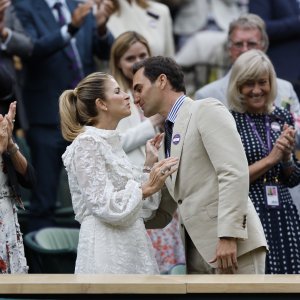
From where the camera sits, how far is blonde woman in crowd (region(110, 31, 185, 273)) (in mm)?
7523

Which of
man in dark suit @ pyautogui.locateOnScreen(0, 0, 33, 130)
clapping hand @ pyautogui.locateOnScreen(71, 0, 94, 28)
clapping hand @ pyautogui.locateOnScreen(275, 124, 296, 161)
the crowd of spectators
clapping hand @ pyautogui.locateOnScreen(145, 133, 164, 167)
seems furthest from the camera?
clapping hand @ pyautogui.locateOnScreen(71, 0, 94, 28)

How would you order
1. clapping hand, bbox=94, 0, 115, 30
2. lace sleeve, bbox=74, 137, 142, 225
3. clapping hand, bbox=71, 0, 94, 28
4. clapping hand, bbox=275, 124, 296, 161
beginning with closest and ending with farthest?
lace sleeve, bbox=74, 137, 142, 225 → clapping hand, bbox=275, 124, 296, 161 → clapping hand, bbox=71, 0, 94, 28 → clapping hand, bbox=94, 0, 115, 30

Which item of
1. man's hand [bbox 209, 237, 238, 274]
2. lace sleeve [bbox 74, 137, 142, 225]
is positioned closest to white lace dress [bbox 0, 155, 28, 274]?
lace sleeve [bbox 74, 137, 142, 225]

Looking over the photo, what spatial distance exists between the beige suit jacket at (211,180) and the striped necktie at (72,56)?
2.81 m

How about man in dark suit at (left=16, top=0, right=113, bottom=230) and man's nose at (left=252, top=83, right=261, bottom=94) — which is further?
man in dark suit at (left=16, top=0, right=113, bottom=230)

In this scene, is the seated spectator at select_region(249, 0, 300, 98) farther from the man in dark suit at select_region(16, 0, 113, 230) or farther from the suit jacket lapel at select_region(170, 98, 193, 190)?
the suit jacket lapel at select_region(170, 98, 193, 190)

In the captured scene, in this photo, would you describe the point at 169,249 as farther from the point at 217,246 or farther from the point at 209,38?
the point at 209,38

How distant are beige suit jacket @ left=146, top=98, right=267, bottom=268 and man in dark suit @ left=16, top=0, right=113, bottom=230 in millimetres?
2704

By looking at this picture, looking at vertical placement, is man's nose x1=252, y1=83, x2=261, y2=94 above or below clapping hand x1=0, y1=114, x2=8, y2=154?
above

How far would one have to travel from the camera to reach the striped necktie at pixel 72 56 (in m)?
8.82

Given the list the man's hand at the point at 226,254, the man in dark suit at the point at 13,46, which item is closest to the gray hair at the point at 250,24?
the man in dark suit at the point at 13,46

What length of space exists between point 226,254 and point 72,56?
3501mm

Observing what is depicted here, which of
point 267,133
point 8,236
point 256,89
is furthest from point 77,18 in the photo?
point 8,236

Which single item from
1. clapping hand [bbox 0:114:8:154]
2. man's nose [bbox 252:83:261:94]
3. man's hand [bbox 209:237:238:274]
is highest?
man's nose [bbox 252:83:261:94]
